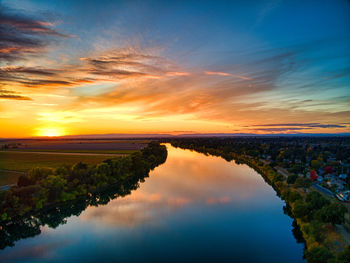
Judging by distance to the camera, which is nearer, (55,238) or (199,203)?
(55,238)

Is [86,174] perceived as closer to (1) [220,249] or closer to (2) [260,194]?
(1) [220,249]

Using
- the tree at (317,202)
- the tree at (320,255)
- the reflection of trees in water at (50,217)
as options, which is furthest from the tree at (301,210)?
the reflection of trees in water at (50,217)

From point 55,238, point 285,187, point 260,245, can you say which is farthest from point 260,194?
point 55,238

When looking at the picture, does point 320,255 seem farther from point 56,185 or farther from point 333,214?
point 56,185

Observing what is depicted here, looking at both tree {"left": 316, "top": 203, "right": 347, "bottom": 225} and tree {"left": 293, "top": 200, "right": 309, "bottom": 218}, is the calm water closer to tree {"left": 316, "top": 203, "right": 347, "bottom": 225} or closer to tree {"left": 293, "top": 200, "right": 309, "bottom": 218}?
tree {"left": 293, "top": 200, "right": 309, "bottom": 218}

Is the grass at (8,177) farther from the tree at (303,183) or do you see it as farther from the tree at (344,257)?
the tree at (303,183)

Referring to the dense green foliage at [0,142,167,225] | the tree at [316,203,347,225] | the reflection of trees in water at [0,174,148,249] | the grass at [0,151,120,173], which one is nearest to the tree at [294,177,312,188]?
the tree at [316,203,347,225]
